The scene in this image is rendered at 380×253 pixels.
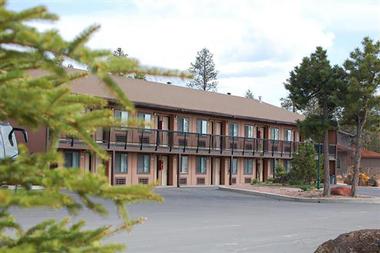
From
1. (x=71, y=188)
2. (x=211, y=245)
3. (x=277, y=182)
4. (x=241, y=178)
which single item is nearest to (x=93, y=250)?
(x=71, y=188)

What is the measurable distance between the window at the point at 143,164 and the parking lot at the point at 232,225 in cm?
1392

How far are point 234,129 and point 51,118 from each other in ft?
146

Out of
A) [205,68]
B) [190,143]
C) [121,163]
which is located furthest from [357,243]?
[205,68]

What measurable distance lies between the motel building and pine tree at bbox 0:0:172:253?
30434 millimetres

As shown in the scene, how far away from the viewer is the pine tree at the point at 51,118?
240 cm

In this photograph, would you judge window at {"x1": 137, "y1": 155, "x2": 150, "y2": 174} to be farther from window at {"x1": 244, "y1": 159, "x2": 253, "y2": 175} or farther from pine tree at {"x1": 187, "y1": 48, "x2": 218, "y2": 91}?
pine tree at {"x1": 187, "y1": 48, "x2": 218, "y2": 91}

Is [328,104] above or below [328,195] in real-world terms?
above

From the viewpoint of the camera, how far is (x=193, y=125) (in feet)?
143

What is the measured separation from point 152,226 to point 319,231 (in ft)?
14.5

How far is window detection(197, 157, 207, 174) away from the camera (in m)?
44.2

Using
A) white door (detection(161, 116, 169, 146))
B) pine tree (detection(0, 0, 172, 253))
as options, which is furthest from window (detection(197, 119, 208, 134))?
pine tree (detection(0, 0, 172, 253))

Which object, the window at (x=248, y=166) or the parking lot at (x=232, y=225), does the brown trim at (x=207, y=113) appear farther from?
the parking lot at (x=232, y=225)

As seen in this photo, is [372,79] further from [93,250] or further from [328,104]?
[93,250]

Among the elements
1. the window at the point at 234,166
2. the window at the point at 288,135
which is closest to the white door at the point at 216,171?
the window at the point at 234,166
